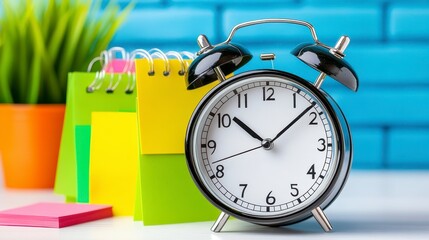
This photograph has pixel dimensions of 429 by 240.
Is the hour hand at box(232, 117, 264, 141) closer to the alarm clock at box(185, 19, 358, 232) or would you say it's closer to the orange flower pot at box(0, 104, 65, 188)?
the alarm clock at box(185, 19, 358, 232)

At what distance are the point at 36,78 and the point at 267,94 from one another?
0.58 metres

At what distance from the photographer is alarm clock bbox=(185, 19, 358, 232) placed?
0.91 meters

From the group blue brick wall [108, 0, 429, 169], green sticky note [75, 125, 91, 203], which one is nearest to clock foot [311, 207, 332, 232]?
green sticky note [75, 125, 91, 203]

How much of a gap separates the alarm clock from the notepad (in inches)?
7.2

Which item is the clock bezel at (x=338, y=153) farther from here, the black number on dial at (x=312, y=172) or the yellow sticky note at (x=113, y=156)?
the yellow sticky note at (x=113, y=156)

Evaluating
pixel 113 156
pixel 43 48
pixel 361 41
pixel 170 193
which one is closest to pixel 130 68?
pixel 43 48

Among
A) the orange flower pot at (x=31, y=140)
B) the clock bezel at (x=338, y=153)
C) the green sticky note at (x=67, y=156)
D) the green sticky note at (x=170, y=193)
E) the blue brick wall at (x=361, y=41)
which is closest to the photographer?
the clock bezel at (x=338, y=153)

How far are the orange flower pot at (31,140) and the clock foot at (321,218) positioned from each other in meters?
0.61

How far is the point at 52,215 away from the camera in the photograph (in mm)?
994

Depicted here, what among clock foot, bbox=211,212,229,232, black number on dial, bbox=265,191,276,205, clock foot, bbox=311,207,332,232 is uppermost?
black number on dial, bbox=265,191,276,205

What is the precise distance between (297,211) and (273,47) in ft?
3.51

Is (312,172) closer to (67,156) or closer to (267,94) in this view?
(267,94)

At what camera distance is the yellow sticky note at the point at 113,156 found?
1.12 metres

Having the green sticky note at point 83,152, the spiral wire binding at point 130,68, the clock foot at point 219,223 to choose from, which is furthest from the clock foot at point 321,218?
the green sticky note at point 83,152
